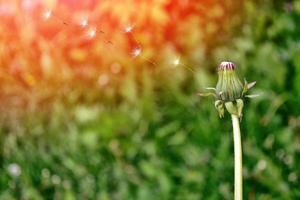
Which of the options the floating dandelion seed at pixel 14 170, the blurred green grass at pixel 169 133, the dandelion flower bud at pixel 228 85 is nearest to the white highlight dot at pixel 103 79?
the blurred green grass at pixel 169 133

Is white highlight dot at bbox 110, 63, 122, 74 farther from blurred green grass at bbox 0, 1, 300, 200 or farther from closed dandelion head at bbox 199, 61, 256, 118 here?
closed dandelion head at bbox 199, 61, 256, 118

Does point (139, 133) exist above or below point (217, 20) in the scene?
below

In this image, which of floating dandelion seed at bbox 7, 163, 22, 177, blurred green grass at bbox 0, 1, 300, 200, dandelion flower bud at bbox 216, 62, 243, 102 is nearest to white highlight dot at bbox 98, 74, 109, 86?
blurred green grass at bbox 0, 1, 300, 200

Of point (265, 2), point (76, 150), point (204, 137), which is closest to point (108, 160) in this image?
point (76, 150)

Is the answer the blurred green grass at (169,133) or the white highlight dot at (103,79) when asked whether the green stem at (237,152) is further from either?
the white highlight dot at (103,79)

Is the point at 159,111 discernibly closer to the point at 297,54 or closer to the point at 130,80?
the point at 130,80

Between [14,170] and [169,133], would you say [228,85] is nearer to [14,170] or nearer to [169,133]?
[169,133]
